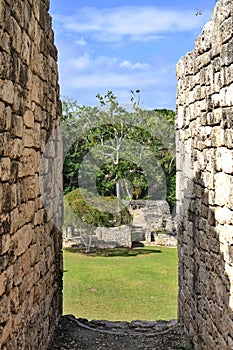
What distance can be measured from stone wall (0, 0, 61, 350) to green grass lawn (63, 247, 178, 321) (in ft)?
17.1

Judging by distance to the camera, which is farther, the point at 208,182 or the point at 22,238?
the point at 208,182

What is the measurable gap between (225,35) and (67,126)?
22.8m

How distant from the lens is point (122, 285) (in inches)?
596

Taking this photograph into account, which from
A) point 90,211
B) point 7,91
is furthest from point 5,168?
point 90,211

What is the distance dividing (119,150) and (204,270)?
20312 millimetres

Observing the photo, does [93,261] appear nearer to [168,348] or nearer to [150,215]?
[150,215]

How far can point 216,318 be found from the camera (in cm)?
502

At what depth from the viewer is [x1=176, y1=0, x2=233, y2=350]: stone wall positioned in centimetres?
456

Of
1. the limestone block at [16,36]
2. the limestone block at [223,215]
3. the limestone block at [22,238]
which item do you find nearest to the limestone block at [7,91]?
the limestone block at [16,36]

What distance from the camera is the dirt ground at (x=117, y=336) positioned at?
700 cm

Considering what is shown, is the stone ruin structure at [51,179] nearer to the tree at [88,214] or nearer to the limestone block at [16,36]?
the limestone block at [16,36]

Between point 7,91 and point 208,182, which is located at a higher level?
point 7,91

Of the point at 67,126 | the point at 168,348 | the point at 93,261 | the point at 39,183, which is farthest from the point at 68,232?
the point at 39,183

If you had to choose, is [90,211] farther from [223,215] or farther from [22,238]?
[22,238]
